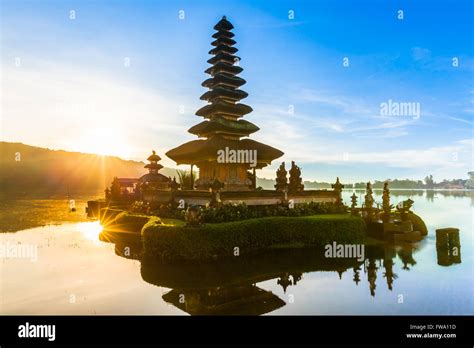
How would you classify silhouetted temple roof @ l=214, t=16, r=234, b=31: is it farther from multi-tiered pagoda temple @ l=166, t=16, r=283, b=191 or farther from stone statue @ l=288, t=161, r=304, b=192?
stone statue @ l=288, t=161, r=304, b=192

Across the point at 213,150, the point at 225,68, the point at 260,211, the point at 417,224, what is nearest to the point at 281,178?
the point at 260,211

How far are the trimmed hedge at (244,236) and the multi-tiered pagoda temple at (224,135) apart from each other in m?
10.3

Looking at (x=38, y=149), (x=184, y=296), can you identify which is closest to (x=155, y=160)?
(x=184, y=296)

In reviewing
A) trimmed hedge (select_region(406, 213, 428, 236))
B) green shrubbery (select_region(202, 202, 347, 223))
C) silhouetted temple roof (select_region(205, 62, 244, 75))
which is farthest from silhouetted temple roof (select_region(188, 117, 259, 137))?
trimmed hedge (select_region(406, 213, 428, 236))

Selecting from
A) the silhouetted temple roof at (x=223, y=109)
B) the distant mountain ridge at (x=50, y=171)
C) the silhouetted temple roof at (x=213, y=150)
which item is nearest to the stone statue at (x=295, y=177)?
the silhouetted temple roof at (x=213, y=150)

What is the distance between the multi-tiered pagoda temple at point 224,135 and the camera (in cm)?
2947

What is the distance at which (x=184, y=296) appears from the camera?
11.9 meters

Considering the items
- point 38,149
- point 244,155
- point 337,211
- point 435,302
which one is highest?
point 38,149

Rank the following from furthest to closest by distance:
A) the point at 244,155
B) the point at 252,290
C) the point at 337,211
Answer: the point at 244,155 < the point at 337,211 < the point at 252,290

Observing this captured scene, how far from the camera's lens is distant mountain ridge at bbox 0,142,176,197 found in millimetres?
112812

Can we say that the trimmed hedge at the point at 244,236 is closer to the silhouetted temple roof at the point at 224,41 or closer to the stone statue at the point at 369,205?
the stone statue at the point at 369,205

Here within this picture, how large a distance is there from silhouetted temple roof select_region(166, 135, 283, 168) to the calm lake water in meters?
11.3
